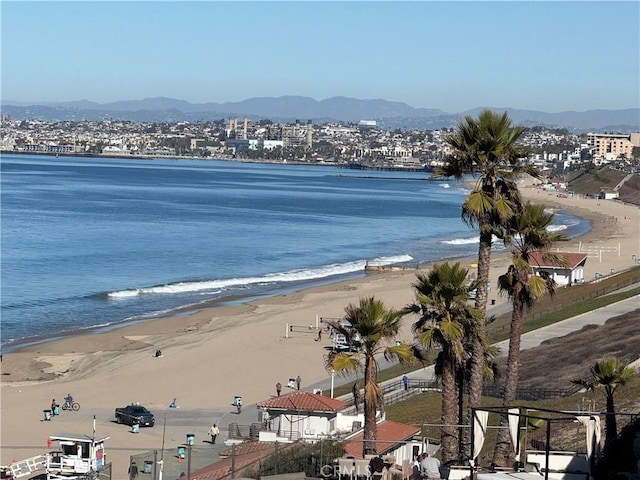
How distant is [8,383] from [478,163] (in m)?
22.5

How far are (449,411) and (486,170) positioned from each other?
3628mm

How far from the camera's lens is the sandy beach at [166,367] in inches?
1112

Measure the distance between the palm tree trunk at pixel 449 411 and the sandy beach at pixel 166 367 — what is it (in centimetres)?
884

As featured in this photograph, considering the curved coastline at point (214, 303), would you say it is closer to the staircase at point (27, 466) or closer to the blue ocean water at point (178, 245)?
the blue ocean water at point (178, 245)

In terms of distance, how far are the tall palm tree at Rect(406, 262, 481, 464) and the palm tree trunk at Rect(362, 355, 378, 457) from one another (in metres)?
0.87

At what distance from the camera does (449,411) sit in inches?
636

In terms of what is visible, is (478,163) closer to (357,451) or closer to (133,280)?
(357,451)

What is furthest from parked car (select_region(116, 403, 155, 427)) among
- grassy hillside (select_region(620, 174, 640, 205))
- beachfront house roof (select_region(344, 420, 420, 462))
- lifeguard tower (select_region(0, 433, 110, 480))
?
grassy hillside (select_region(620, 174, 640, 205))

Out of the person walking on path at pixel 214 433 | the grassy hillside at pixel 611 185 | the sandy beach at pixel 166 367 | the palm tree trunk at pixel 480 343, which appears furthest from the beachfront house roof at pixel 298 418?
the grassy hillside at pixel 611 185

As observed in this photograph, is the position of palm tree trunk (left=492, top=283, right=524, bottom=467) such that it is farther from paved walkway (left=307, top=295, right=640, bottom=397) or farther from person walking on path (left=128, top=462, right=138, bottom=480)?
paved walkway (left=307, top=295, right=640, bottom=397)

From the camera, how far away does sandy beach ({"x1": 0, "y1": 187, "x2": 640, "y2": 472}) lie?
28250mm

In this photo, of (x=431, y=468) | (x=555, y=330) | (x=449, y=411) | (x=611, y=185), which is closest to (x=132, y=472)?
(x=449, y=411)

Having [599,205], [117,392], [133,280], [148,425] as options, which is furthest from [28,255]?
[599,205]

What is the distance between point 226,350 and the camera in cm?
4128
